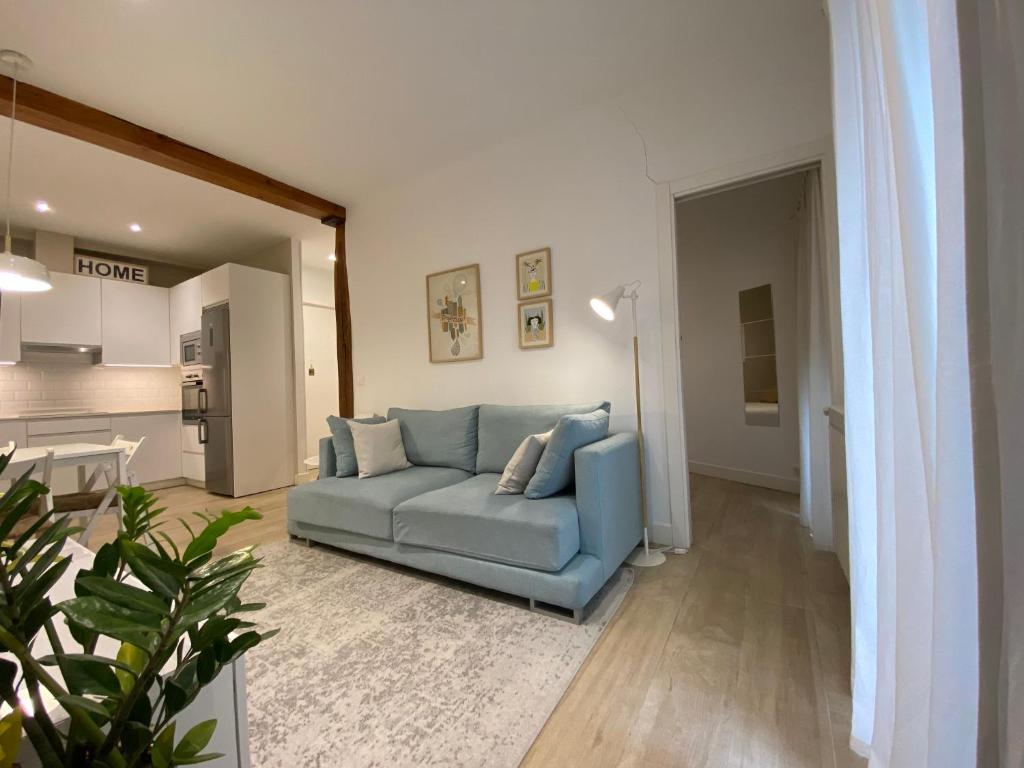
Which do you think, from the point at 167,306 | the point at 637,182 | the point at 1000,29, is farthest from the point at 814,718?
the point at 167,306

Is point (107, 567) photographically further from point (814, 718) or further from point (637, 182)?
point (637, 182)

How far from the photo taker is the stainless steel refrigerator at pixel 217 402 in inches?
166

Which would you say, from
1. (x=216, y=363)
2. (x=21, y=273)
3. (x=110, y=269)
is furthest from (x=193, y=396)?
(x=21, y=273)

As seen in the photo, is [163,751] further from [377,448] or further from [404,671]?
[377,448]

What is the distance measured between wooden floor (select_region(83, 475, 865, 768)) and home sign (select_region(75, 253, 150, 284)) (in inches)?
226

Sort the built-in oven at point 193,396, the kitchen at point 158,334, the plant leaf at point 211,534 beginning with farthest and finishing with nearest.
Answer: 1. the built-in oven at point 193,396
2. the kitchen at point 158,334
3. the plant leaf at point 211,534

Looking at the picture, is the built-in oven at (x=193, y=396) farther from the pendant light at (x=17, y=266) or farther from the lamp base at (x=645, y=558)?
the lamp base at (x=645, y=558)

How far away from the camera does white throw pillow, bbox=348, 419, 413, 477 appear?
284 centimetres

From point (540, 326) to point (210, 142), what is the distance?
9.21 feet

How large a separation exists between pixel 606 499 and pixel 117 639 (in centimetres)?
183

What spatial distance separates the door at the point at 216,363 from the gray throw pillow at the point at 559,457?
12.1ft

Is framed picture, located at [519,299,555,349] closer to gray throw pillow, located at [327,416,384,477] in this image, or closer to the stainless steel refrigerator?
gray throw pillow, located at [327,416,384,477]

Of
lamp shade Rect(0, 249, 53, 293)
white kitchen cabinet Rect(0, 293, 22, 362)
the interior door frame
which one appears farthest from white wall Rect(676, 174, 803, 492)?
white kitchen cabinet Rect(0, 293, 22, 362)

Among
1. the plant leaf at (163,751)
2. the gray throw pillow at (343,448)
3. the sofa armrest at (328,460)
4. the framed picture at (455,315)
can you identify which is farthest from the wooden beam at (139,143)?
the plant leaf at (163,751)
